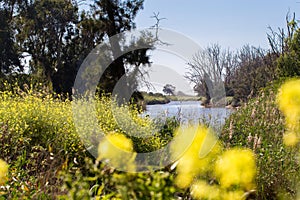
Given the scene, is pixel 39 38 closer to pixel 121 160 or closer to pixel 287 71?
pixel 287 71

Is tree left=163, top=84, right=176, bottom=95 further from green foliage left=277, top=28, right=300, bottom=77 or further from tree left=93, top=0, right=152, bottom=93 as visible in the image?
green foliage left=277, top=28, right=300, bottom=77

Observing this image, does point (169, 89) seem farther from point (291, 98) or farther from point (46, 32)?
point (46, 32)

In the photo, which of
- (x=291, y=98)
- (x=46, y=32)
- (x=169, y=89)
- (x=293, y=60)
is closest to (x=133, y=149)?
(x=169, y=89)

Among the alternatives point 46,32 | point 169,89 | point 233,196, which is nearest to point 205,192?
point 233,196

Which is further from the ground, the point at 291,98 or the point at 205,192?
the point at 291,98

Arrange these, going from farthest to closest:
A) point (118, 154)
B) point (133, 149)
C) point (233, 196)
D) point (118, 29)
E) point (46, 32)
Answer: point (46, 32), point (118, 29), point (133, 149), point (233, 196), point (118, 154)

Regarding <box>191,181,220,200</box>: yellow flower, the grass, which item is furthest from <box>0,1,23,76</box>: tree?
<box>191,181,220,200</box>: yellow flower

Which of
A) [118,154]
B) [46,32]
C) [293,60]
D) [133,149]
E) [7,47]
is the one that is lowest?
[133,149]

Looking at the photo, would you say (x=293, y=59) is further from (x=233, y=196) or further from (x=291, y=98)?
(x=233, y=196)

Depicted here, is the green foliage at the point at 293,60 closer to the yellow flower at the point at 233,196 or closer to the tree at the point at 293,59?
the tree at the point at 293,59

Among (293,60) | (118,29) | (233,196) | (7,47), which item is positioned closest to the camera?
(233,196)

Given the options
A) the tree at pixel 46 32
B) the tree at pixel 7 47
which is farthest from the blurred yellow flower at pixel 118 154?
the tree at pixel 7 47

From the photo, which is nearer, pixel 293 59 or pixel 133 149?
pixel 133 149

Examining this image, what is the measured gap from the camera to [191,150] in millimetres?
1296
